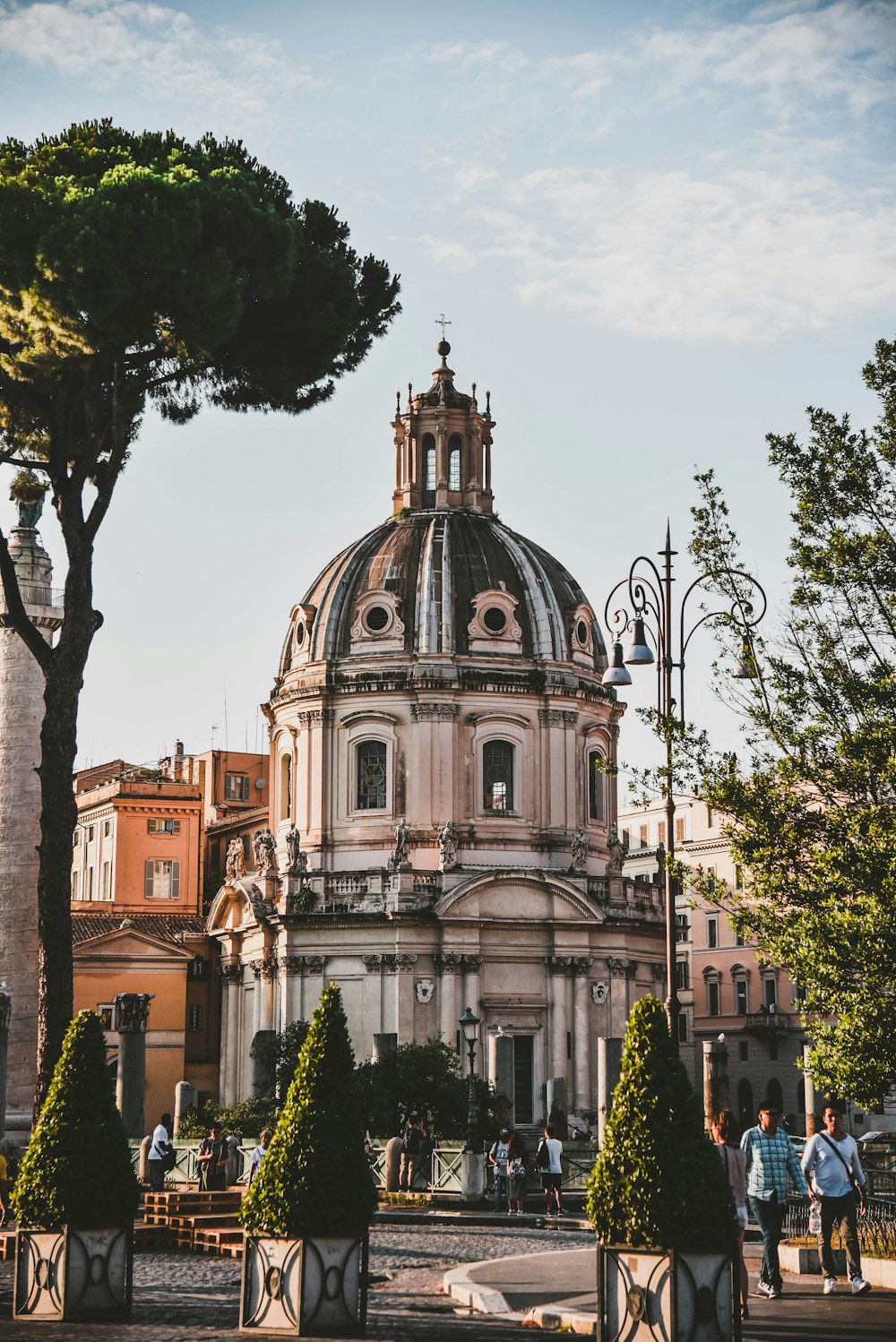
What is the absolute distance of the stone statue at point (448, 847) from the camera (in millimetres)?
49625

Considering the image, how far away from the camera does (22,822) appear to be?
1398 inches

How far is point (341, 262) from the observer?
87.1 ft

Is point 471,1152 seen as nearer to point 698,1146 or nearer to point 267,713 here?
point 698,1146

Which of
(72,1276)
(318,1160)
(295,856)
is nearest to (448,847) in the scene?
(295,856)

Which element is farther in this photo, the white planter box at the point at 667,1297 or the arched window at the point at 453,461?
the arched window at the point at 453,461

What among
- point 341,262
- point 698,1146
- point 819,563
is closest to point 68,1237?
point 698,1146

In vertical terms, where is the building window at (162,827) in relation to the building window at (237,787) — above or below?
below

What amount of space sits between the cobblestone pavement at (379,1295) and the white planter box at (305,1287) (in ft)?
0.85

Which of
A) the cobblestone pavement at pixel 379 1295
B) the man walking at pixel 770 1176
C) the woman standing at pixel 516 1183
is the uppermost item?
the man walking at pixel 770 1176

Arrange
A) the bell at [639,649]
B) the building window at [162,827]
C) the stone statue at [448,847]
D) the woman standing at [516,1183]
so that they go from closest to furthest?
1. the bell at [639,649]
2. the woman standing at [516,1183]
3. the stone statue at [448,847]
4. the building window at [162,827]

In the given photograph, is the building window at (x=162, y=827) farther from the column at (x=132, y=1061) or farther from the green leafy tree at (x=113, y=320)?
the green leafy tree at (x=113, y=320)

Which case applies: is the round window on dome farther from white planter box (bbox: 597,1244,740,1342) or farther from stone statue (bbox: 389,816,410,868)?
white planter box (bbox: 597,1244,740,1342)

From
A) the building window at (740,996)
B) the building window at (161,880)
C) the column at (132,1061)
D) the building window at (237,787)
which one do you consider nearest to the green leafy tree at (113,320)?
the column at (132,1061)

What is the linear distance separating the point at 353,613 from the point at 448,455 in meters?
6.91
